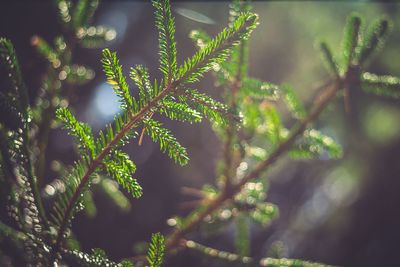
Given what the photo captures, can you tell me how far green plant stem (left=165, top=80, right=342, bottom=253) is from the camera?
1076mm

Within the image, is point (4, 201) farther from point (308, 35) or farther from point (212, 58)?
point (308, 35)

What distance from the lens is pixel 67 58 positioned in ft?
3.77

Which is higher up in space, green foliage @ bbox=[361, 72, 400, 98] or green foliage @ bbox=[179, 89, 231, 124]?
green foliage @ bbox=[361, 72, 400, 98]

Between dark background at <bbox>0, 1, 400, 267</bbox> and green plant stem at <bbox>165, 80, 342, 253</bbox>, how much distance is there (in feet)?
5.92

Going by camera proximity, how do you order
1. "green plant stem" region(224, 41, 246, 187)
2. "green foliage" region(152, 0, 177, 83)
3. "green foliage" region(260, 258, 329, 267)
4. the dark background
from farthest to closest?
the dark background < "green plant stem" region(224, 41, 246, 187) < "green foliage" region(260, 258, 329, 267) < "green foliage" region(152, 0, 177, 83)

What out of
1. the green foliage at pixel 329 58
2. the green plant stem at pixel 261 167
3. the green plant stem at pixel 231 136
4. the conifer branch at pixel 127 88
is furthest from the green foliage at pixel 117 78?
the green foliage at pixel 329 58

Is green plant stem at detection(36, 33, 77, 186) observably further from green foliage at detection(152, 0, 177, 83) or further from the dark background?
the dark background

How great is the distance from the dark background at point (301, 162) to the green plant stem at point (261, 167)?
181 cm

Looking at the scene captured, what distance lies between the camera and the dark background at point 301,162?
326 centimetres

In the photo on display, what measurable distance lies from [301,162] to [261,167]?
13.1 feet

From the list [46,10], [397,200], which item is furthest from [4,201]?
[397,200]

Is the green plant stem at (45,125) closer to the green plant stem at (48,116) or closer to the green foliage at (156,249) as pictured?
the green plant stem at (48,116)

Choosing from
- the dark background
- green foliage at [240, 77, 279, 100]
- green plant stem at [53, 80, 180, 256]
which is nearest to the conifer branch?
green plant stem at [53, 80, 180, 256]

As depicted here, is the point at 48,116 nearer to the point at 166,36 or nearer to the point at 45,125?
the point at 45,125
